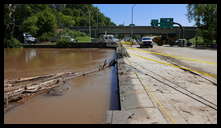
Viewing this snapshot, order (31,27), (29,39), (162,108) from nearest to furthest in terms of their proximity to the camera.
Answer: (162,108) → (29,39) → (31,27)

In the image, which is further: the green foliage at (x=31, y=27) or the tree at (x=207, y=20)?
the green foliage at (x=31, y=27)

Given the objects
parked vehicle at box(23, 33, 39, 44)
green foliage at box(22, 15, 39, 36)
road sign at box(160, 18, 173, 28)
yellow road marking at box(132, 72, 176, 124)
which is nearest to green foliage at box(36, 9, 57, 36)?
green foliage at box(22, 15, 39, 36)

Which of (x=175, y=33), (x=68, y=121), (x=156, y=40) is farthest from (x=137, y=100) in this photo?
(x=175, y=33)

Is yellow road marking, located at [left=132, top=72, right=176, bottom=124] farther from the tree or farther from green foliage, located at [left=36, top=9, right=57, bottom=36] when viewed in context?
green foliage, located at [left=36, top=9, right=57, bottom=36]

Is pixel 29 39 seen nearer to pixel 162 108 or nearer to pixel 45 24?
pixel 45 24

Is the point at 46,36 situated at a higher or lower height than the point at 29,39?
higher

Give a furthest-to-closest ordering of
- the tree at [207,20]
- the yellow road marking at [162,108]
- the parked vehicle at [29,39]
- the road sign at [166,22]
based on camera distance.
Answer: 1. the parked vehicle at [29,39]
2. the road sign at [166,22]
3. the tree at [207,20]
4. the yellow road marking at [162,108]

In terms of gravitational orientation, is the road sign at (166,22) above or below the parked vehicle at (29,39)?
above

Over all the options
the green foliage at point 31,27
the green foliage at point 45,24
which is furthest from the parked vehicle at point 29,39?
the green foliage at point 45,24

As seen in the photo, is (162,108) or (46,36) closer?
(162,108)

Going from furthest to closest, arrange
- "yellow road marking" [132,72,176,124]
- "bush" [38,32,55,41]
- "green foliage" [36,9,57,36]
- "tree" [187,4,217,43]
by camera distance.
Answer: "green foliage" [36,9,57,36]
"bush" [38,32,55,41]
"tree" [187,4,217,43]
"yellow road marking" [132,72,176,124]

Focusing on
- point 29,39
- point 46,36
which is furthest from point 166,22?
point 29,39

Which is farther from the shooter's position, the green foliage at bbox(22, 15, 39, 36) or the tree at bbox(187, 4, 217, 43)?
the green foliage at bbox(22, 15, 39, 36)

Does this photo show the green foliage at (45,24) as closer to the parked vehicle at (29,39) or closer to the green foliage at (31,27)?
the green foliage at (31,27)
